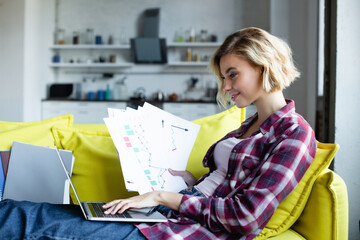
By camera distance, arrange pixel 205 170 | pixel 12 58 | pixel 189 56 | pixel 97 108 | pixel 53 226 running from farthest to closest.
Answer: pixel 189 56 → pixel 97 108 → pixel 12 58 → pixel 205 170 → pixel 53 226

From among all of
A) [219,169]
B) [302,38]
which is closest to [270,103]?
[219,169]

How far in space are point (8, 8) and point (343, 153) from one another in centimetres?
562

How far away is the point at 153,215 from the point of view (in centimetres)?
110

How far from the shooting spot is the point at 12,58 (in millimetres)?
5895

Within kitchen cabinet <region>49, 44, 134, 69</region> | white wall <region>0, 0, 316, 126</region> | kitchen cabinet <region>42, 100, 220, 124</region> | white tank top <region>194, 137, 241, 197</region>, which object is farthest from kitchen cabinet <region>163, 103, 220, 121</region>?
white tank top <region>194, 137, 241, 197</region>

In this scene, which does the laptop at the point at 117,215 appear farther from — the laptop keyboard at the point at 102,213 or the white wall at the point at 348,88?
the white wall at the point at 348,88

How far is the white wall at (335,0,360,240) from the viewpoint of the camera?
6.81 ft

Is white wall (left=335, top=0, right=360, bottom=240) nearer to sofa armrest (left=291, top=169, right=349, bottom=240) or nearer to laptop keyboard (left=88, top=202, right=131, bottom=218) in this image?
sofa armrest (left=291, top=169, right=349, bottom=240)

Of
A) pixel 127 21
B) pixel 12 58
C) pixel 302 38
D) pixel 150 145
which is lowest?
pixel 150 145

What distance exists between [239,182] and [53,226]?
1.85 ft

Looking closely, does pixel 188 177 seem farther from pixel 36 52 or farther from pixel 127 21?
pixel 127 21

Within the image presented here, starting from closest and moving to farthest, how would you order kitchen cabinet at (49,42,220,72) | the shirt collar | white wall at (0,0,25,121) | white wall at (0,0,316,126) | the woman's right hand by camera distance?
1. the shirt collar
2. the woman's right hand
3. white wall at (0,0,25,121)
4. white wall at (0,0,316,126)
5. kitchen cabinet at (49,42,220,72)

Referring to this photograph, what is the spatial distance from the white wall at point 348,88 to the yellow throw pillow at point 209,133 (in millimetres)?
733

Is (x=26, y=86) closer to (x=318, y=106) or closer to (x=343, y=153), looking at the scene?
(x=318, y=106)
